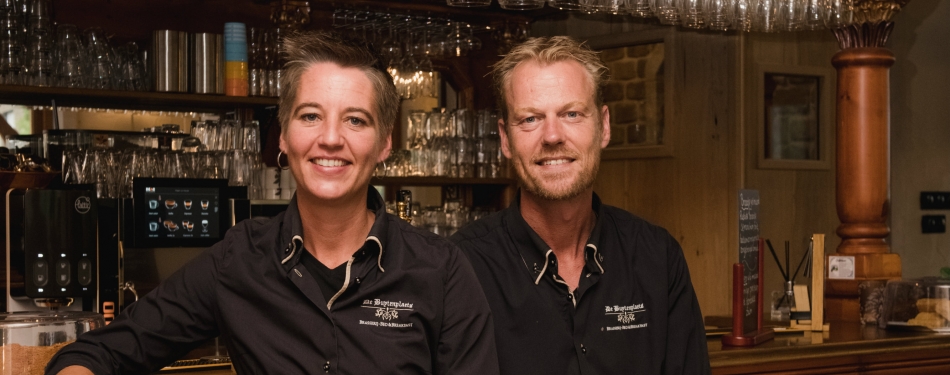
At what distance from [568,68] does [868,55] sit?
2.33 m

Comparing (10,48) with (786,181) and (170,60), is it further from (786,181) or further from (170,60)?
(786,181)

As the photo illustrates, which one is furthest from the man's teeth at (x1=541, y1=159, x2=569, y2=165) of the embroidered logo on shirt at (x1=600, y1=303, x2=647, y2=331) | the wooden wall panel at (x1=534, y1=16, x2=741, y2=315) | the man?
the wooden wall panel at (x1=534, y1=16, x2=741, y2=315)

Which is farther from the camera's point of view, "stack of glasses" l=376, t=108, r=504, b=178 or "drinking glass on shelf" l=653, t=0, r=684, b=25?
"stack of glasses" l=376, t=108, r=504, b=178

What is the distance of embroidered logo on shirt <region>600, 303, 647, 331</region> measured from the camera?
84.6 inches

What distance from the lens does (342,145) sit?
67.8 inches

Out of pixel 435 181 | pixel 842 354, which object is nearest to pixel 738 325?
pixel 842 354

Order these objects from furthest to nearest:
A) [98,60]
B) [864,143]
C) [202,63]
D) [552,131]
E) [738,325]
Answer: [202,63] < [98,60] < [864,143] < [738,325] < [552,131]

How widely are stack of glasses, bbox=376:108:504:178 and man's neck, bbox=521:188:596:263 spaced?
2.84m

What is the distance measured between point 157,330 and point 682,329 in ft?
3.49

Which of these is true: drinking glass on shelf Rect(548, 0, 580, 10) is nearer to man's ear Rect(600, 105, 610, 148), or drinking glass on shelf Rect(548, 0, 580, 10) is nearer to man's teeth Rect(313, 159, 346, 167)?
man's ear Rect(600, 105, 610, 148)

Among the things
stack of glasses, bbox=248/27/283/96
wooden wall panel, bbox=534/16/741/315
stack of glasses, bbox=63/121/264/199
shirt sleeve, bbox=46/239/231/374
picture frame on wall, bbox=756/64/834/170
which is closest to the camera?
shirt sleeve, bbox=46/239/231/374

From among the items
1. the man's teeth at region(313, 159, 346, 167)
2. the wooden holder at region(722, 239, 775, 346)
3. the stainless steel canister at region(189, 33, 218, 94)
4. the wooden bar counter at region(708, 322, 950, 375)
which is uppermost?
the stainless steel canister at region(189, 33, 218, 94)

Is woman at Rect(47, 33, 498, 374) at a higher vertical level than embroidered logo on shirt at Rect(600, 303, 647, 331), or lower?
higher

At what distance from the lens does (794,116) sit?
18.7 ft
